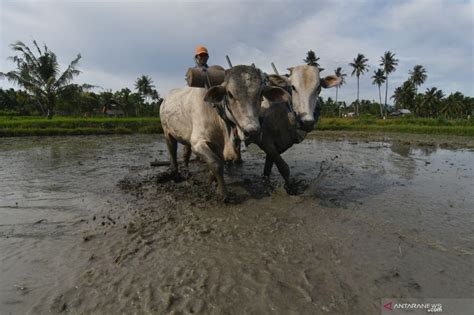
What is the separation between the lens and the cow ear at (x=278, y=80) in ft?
15.9

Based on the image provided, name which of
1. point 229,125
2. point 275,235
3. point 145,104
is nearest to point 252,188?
point 229,125

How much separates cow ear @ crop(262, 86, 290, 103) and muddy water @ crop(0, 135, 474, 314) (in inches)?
58.7

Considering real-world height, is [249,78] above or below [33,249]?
above

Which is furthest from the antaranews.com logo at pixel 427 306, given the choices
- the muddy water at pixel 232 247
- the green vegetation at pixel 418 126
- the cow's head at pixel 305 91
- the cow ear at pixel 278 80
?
Result: the green vegetation at pixel 418 126

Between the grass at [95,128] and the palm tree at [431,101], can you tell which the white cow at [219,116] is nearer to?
the grass at [95,128]

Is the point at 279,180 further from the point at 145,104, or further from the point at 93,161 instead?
the point at 145,104

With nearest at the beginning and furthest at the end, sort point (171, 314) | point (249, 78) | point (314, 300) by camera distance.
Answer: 1. point (171, 314)
2. point (314, 300)
3. point (249, 78)

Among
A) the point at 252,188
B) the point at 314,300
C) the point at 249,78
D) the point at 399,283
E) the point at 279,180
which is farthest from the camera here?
the point at 279,180

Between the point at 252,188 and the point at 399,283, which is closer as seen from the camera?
the point at 399,283

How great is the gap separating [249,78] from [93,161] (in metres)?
7.11

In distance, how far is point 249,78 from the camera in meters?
3.80

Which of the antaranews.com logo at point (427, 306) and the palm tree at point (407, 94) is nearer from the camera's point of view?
the antaranews.com logo at point (427, 306)

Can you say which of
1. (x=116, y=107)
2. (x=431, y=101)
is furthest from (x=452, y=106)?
(x=116, y=107)

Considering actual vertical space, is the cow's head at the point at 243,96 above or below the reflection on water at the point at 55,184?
above
